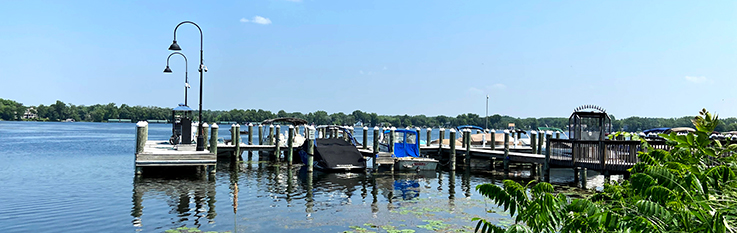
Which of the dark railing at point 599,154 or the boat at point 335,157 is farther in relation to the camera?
the boat at point 335,157

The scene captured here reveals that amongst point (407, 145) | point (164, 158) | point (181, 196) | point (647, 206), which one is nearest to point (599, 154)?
point (407, 145)

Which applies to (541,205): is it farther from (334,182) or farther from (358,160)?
(358,160)

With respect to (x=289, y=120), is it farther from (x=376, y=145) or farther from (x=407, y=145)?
(x=407, y=145)

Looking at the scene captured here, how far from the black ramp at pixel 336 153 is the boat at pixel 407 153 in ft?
8.04

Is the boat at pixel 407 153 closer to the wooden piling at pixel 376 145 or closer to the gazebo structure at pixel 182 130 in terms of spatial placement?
the wooden piling at pixel 376 145

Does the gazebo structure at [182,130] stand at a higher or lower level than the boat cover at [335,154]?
higher

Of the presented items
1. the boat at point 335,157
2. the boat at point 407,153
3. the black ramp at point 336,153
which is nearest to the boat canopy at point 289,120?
the boat at point 407,153

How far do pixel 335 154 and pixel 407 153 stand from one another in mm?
4543

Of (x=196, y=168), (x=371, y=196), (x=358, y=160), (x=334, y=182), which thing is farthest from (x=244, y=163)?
(x=371, y=196)

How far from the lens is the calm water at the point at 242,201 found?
1410cm

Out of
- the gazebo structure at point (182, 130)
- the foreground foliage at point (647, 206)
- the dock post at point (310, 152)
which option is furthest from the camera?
the gazebo structure at point (182, 130)

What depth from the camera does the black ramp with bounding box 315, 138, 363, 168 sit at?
2703 cm

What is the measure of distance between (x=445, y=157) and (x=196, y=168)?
628 inches

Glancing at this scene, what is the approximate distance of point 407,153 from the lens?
29.8 meters
